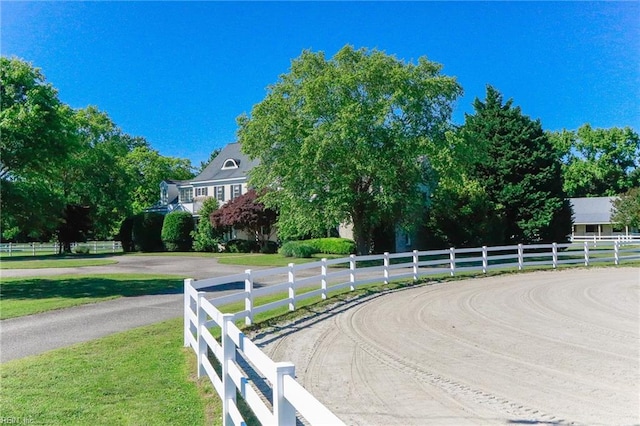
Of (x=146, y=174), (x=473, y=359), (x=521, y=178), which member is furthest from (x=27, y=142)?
(x=146, y=174)

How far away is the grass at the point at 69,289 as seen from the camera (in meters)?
13.7

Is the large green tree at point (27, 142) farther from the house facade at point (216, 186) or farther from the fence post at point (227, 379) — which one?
the house facade at point (216, 186)

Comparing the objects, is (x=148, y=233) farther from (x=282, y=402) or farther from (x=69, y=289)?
(x=282, y=402)

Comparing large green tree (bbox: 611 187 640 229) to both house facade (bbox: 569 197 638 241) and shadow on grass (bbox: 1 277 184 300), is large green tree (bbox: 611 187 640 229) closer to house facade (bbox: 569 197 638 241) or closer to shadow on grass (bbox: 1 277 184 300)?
house facade (bbox: 569 197 638 241)

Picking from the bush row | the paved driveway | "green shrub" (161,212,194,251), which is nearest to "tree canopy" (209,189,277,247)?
the bush row

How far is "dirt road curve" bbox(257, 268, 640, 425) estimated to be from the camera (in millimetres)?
5438

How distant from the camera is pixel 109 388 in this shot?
620 cm

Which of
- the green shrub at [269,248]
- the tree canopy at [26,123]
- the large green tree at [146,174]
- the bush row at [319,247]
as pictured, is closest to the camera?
the tree canopy at [26,123]

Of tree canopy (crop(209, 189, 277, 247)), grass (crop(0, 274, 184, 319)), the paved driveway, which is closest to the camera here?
the paved driveway

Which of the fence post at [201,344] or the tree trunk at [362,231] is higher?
the tree trunk at [362,231]

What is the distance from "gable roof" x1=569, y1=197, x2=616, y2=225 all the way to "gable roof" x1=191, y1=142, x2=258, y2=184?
1531 inches

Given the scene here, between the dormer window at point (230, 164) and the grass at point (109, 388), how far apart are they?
1714 inches

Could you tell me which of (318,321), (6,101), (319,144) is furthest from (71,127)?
(318,321)

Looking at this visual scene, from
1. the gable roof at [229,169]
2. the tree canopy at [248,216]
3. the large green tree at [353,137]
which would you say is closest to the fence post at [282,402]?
the large green tree at [353,137]
